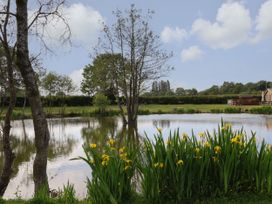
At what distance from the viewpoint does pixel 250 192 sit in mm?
5328

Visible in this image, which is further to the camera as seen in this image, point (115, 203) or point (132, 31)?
point (132, 31)

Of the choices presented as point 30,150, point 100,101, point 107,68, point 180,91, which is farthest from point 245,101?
point 180,91

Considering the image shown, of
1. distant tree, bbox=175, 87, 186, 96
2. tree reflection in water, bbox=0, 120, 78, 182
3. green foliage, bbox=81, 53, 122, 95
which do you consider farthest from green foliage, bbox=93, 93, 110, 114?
distant tree, bbox=175, 87, 186, 96

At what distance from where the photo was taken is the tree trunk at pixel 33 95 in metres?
6.34

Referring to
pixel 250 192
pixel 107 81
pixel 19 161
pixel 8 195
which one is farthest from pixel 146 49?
pixel 250 192

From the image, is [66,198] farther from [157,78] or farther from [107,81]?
[107,81]

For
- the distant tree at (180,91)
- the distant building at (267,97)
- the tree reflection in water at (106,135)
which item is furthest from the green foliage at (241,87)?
the tree reflection in water at (106,135)

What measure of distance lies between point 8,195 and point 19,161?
4701 millimetres

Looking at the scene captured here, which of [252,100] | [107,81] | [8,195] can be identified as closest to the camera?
→ [8,195]

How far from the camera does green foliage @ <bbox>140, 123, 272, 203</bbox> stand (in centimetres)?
509

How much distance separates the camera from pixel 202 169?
5.12m

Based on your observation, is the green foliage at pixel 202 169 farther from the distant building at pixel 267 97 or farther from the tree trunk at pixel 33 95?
the distant building at pixel 267 97

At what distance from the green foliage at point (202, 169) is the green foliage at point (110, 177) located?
0.72 ft

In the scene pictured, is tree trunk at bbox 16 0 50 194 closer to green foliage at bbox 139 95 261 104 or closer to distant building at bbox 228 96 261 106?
distant building at bbox 228 96 261 106
